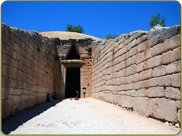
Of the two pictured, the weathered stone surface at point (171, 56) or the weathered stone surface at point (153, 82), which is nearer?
the weathered stone surface at point (171, 56)

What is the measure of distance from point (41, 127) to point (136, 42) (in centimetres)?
423

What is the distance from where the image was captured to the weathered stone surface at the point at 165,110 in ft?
13.3

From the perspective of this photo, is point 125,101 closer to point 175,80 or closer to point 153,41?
point 153,41

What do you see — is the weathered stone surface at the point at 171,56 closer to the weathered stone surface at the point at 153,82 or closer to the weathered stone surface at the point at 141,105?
the weathered stone surface at the point at 153,82

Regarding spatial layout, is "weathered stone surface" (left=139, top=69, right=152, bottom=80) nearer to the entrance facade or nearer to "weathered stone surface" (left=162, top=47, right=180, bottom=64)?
"weathered stone surface" (left=162, top=47, right=180, bottom=64)

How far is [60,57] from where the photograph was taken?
1431cm

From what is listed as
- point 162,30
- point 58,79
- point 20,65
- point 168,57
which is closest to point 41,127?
point 20,65

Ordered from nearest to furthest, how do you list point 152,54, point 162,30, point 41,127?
1. point 41,127
2. point 162,30
3. point 152,54

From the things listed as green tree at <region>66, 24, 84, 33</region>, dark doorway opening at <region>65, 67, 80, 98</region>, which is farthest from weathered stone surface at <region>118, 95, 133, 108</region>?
green tree at <region>66, 24, 84, 33</region>

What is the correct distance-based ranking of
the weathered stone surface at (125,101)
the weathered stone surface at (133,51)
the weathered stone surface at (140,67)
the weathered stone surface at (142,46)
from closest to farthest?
the weathered stone surface at (142,46), the weathered stone surface at (140,67), the weathered stone surface at (133,51), the weathered stone surface at (125,101)

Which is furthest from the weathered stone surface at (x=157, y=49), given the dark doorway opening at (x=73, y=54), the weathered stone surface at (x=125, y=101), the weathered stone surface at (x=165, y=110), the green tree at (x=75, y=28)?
the green tree at (x=75, y=28)

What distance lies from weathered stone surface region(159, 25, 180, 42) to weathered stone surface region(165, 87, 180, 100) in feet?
4.42

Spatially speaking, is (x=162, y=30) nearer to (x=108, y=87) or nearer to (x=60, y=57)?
(x=108, y=87)

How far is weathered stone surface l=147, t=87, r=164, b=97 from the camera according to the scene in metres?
4.55
